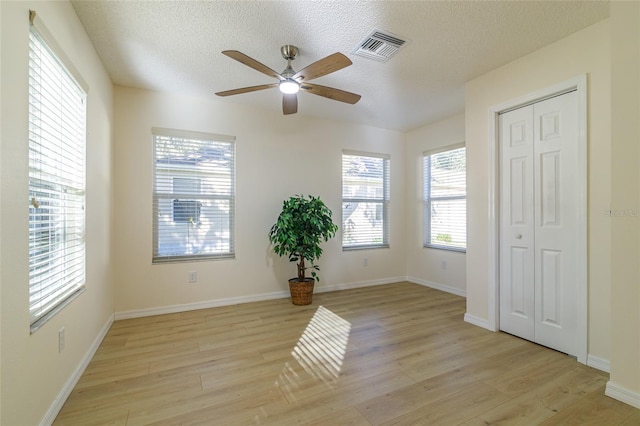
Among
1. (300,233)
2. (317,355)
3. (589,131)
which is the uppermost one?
(589,131)

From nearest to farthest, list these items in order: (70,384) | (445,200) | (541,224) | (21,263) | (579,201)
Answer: (21,263)
(70,384)
(579,201)
(541,224)
(445,200)

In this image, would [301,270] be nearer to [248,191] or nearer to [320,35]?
[248,191]

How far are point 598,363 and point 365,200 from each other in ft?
10.8

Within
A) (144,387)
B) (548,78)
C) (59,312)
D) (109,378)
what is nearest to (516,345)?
(548,78)

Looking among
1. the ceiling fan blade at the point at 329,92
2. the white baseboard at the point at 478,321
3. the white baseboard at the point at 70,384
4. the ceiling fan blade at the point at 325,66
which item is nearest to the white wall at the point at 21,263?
the white baseboard at the point at 70,384

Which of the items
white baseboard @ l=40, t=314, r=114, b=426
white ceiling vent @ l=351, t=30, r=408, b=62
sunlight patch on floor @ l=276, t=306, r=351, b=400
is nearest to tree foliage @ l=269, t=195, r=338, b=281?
sunlight patch on floor @ l=276, t=306, r=351, b=400

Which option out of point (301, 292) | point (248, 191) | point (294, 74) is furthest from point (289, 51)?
point (301, 292)

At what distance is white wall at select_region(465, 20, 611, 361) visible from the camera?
2.23m

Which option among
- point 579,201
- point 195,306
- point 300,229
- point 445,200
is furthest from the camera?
point 445,200

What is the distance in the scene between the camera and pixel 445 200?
459 cm

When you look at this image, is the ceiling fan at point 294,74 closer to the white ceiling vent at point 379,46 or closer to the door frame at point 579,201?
the white ceiling vent at point 379,46

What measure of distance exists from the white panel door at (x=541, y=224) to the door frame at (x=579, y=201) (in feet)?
0.14

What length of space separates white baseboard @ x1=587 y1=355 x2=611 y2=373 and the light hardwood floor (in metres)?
0.09

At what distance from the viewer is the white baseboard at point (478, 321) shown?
305cm
